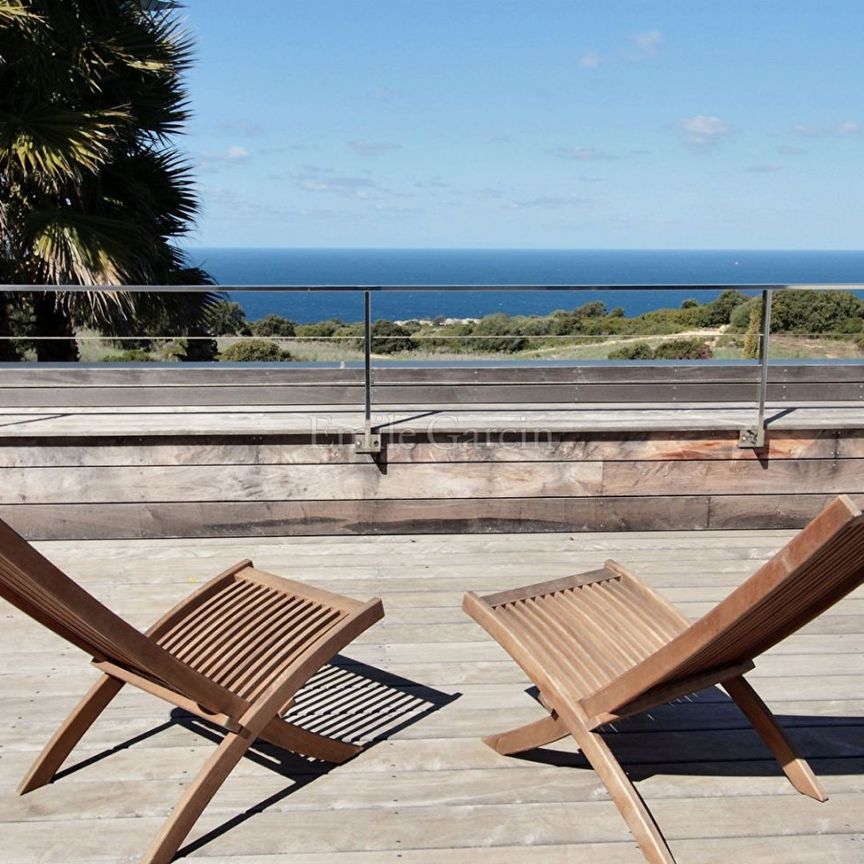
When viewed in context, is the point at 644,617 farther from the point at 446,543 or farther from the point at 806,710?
the point at 446,543

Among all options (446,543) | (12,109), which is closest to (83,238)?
(12,109)

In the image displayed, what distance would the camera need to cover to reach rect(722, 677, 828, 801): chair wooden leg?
2.23 metres

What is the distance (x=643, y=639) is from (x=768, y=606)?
0.61 m

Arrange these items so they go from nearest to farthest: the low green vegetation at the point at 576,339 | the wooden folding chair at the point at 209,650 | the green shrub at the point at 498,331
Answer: the wooden folding chair at the point at 209,650 → the low green vegetation at the point at 576,339 → the green shrub at the point at 498,331

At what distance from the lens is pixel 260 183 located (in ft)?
394

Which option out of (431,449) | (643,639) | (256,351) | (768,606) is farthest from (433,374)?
(256,351)

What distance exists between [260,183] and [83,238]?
119919 mm

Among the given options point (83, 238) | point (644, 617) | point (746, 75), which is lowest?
point (644, 617)

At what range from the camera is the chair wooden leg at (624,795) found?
6.16 ft

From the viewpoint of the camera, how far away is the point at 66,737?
89.5 inches

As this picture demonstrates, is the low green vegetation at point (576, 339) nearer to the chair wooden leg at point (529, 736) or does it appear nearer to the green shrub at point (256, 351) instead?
the green shrub at point (256, 351)

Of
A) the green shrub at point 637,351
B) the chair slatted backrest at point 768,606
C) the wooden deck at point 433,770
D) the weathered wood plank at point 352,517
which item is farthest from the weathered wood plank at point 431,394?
the chair slatted backrest at point 768,606

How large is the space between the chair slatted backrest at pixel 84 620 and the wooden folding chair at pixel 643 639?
2.61 ft

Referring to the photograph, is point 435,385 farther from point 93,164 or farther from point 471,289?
point 93,164
